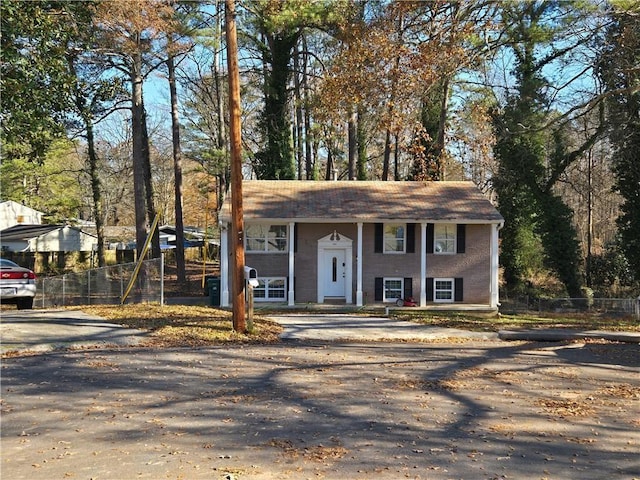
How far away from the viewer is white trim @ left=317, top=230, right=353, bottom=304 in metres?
23.0

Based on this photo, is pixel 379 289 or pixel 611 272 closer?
pixel 379 289

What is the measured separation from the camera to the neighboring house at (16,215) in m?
49.5

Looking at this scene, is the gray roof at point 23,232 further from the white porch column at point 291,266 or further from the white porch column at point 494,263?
the white porch column at point 494,263

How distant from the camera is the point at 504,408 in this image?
766cm

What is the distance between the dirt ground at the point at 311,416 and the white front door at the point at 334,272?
11.8 metres

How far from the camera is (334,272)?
2336 cm

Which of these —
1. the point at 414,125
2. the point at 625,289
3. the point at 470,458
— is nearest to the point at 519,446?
the point at 470,458

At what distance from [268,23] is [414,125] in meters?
8.26

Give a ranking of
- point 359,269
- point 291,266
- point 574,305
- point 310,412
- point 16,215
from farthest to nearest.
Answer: point 16,215 < point 574,305 < point 359,269 < point 291,266 < point 310,412

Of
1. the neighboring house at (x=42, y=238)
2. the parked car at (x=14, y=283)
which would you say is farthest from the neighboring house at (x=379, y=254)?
the neighboring house at (x=42, y=238)

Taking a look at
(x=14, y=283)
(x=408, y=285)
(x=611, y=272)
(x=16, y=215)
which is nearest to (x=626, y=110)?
(x=408, y=285)

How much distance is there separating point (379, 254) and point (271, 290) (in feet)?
14.2

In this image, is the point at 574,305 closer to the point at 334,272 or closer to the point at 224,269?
the point at 334,272

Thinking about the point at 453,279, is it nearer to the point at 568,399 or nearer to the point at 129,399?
the point at 568,399
